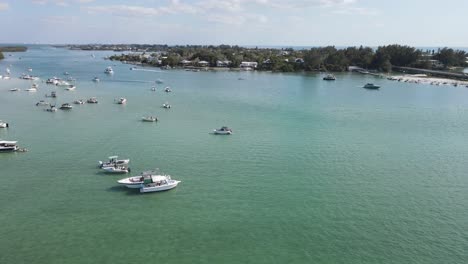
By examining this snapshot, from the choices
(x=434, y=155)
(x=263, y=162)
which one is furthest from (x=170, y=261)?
(x=434, y=155)

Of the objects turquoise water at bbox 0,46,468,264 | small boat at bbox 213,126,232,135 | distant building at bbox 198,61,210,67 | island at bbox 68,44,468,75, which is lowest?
turquoise water at bbox 0,46,468,264

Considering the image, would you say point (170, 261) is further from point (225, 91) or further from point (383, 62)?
point (383, 62)

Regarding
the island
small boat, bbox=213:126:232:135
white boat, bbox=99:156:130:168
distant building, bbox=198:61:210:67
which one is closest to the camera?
white boat, bbox=99:156:130:168

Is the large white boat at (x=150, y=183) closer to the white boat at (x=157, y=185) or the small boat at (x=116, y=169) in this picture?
the white boat at (x=157, y=185)

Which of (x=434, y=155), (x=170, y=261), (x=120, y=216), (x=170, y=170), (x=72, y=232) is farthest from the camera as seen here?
(x=434, y=155)

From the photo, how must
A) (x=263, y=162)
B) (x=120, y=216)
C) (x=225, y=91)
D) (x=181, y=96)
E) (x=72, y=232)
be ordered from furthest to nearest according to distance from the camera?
(x=225, y=91)
(x=181, y=96)
(x=263, y=162)
(x=120, y=216)
(x=72, y=232)

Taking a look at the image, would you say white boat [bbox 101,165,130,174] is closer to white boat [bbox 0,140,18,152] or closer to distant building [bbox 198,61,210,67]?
white boat [bbox 0,140,18,152]

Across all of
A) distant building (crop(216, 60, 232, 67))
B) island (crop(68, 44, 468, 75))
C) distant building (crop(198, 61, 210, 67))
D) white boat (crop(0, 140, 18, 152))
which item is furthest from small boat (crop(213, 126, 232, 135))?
distant building (crop(216, 60, 232, 67))

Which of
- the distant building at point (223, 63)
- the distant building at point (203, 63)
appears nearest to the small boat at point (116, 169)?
the distant building at point (203, 63)
